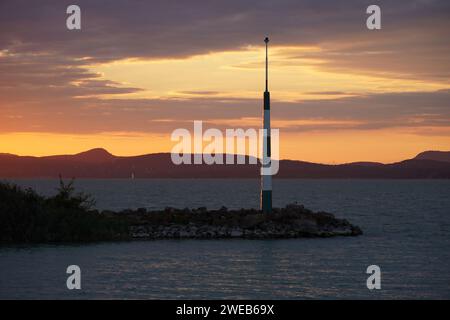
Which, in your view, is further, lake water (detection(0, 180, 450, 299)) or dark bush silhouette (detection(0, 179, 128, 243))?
dark bush silhouette (detection(0, 179, 128, 243))

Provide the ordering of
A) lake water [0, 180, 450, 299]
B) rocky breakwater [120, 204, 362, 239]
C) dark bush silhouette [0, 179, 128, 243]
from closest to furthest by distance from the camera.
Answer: lake water [0, 180, 450, 299]
dark bush silhouette [0, 179, 128, 243]
rocky breakwater [120, 204, 362, 239]

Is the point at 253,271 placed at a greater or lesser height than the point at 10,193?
lesser

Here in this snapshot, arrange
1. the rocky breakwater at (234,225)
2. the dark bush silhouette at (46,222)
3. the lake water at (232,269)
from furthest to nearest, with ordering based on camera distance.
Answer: the rocky breakwater at (234,225), the dark bush silhouette at (46,222), the lake water at (232,269)

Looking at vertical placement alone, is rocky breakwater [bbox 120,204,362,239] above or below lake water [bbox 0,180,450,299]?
above

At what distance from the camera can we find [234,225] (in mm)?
52781

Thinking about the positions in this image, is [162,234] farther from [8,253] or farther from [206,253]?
[8,253]

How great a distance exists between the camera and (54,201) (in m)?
49.9

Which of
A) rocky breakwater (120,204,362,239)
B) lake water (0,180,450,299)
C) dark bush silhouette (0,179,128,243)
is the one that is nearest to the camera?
lake water (0,180,450,299)

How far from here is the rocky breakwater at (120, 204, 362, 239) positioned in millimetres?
50625

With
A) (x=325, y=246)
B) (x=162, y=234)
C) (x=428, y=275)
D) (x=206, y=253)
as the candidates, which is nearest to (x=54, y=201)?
(x=162, y=234)

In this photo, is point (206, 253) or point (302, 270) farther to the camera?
point (206, 253)

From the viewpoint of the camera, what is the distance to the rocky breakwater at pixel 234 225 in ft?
166

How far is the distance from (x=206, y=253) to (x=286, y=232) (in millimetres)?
10945
